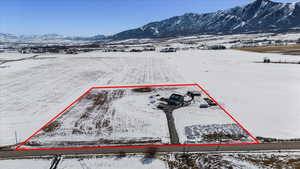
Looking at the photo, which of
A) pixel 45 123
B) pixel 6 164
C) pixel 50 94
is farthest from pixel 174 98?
pixel 50 94

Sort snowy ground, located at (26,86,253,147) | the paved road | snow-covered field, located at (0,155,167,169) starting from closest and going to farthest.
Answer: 1. snow-covered field, located at (0,155,167,169)
2. the paved road
3. snowy ground, located at (26,86,253,147)

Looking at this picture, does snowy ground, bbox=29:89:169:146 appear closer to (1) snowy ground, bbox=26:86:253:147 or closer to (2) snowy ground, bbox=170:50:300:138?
(1) snowy ground, bbox=26:86:253:147

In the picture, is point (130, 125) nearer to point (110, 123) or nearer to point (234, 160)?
point (110, 123)

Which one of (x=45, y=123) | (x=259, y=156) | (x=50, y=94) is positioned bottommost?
(x=259, y=156)

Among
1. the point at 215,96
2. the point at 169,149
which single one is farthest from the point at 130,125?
the point at 215,96

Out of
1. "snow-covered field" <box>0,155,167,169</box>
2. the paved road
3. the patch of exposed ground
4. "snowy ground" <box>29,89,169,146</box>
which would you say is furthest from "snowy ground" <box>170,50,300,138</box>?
"snow-covered field" <box>0,155,167,169</box>

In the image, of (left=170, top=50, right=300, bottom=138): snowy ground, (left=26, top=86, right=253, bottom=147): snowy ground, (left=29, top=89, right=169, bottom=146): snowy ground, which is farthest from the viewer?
(left=170, top=50, right=300, bottom=138): snowy ground

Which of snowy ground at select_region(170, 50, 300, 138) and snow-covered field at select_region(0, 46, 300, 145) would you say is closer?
snowy ground at select_region(170, 50, 300, 138)

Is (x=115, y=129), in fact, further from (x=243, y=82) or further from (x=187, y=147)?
(x=243, y=82)

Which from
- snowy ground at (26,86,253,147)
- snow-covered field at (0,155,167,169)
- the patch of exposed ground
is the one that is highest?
snowy ground at (26,86,253,147)

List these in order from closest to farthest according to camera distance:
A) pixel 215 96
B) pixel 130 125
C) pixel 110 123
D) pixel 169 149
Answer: pixel 169 149, pixel 130 125, pixel 110 123, pixel 215 96

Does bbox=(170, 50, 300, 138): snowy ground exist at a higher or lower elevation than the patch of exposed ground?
higher
